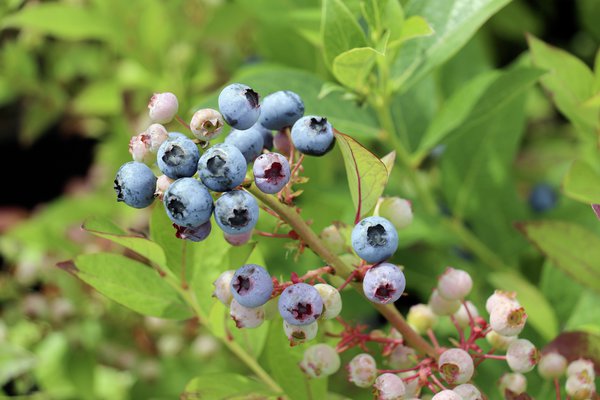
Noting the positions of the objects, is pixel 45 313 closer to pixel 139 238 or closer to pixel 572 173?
pixel 139 238

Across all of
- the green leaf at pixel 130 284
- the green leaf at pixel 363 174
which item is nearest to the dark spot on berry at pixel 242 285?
the green leaf at pixel 363 174

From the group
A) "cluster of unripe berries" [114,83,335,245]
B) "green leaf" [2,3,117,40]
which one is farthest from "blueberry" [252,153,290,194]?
"green leaf" [2,3,117,40]

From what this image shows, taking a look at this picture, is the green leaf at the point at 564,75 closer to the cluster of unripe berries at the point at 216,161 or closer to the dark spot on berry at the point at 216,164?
the cluster of unripe berries at the point at 216,161

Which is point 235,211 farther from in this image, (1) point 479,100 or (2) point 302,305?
(1) point 479,100

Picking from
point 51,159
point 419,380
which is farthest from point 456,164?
point 51,159

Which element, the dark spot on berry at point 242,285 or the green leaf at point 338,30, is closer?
the dark spot on berry at point 242,285

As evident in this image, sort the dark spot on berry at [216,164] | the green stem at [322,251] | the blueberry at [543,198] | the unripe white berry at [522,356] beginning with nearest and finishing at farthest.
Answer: the dark spot on berry at [216,164] → the green stem at [322,251] → the unripe white berry at [522,356] → the blueberry at [543,198]

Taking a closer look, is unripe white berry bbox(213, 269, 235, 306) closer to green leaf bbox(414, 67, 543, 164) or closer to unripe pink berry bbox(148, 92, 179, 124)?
unripe pink berry bbox(148, 92, 179, 124)

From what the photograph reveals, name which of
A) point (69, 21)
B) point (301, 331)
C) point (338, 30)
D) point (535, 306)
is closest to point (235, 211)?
point (301, 331)
